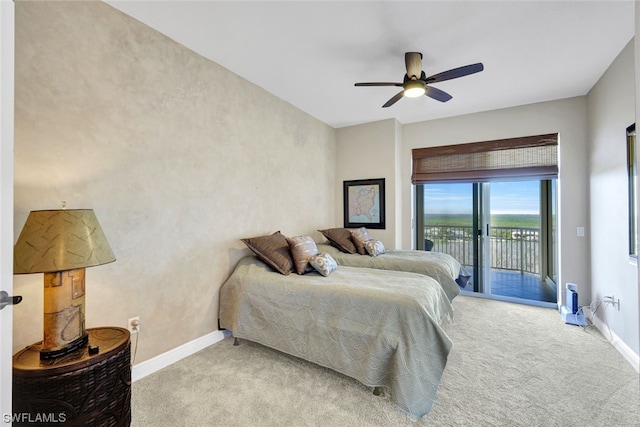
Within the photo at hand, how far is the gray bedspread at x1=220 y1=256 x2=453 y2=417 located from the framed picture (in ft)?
5.83

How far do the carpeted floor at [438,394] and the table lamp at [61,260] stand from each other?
2.47ft

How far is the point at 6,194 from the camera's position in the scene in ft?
3.12

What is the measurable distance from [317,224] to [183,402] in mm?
2807

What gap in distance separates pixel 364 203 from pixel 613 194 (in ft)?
9.36

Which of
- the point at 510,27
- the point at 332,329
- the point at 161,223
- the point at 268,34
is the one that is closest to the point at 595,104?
the point at 510,27

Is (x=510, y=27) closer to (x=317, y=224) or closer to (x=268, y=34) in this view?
(x=268, y=34)

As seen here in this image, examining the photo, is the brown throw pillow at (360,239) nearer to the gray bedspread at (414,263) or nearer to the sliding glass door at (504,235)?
the gray bedspread at (414,263)

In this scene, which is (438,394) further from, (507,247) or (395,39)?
(507,247)

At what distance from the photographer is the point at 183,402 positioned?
70.2 inches

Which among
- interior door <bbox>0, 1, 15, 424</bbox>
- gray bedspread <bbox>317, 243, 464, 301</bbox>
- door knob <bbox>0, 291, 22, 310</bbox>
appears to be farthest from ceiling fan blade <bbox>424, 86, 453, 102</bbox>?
door knob <bbox>0, 291, 22, 310</bbox>

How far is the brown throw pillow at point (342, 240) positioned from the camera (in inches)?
142

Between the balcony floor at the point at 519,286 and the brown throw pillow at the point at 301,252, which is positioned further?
the balcony floor at the point at 519,286

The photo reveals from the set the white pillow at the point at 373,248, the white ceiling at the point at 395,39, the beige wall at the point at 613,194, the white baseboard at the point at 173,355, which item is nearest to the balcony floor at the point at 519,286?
the beige wall at the point at 613,194

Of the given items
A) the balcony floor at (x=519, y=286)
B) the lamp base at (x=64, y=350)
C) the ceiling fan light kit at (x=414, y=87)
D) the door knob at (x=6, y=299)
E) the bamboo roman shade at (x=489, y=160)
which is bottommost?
the balcony floor at (x=519, y=286)
